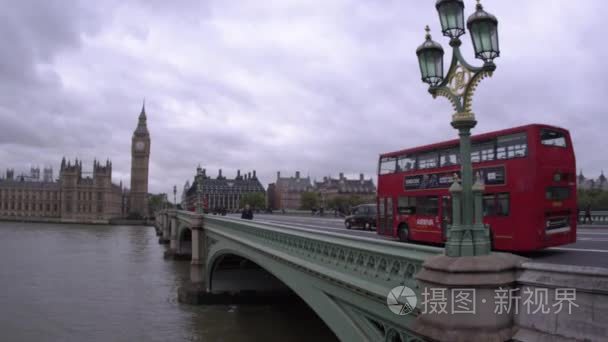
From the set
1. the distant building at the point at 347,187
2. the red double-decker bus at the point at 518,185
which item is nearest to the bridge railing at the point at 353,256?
the red double-decker bus at the point at 518,185

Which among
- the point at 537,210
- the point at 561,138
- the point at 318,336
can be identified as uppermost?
the point at 561,138

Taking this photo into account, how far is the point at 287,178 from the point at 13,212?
274 feet

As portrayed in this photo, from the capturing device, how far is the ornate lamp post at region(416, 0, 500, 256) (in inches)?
196

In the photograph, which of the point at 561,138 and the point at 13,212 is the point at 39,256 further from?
the point at 13,212

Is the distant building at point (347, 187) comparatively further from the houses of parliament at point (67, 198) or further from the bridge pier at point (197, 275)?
the bridge pier at point (197, 275)

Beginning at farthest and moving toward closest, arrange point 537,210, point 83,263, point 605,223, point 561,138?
point 83,263
point 605,223
point 561,138
point 537,210

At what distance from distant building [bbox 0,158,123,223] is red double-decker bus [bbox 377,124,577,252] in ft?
453

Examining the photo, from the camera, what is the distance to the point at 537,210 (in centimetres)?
1034

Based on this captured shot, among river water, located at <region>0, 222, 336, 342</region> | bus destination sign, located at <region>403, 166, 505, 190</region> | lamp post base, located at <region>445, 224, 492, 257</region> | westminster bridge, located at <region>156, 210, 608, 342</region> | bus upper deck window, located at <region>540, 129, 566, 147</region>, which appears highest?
bus upper deck window, located at <region>540, 129, 566, 147</region>

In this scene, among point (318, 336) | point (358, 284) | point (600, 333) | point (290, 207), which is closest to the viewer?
point (600, 333)

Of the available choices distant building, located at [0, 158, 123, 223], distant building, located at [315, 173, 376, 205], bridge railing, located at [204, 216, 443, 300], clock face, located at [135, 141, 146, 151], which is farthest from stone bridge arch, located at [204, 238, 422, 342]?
clock face, located at [135, 141, 146, 151]

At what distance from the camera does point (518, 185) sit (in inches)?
428

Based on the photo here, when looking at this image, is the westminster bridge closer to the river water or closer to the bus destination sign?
the bus destination sign

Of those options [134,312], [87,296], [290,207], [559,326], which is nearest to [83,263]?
[87,296]
